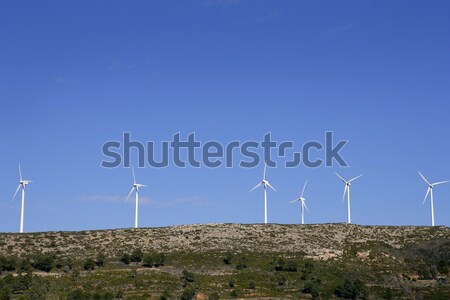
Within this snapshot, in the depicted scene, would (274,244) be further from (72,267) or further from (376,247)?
(72,267)

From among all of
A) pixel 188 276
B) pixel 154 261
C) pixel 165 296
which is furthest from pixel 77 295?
pixel 154 261

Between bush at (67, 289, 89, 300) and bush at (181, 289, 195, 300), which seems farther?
bush at (181, 289, 195, 300)

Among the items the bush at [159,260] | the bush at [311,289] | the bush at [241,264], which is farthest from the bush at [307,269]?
the bush at [159,260]

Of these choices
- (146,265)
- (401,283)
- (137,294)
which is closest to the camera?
(137,294)

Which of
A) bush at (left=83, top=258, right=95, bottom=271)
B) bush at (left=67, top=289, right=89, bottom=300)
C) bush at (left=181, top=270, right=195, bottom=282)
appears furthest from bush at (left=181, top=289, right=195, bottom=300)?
bush at (left=83, top=258, right=95, bottom=271)

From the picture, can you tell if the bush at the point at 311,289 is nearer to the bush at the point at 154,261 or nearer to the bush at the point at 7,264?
the bush at the point at 154,261

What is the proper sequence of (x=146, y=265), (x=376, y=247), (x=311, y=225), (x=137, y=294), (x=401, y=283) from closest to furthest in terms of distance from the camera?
1. (x=137, y=294)
2. (x=401, y=283)
3. (x=146, y=265)
4. (x=376, y=247)
5. (x=311, y=225)

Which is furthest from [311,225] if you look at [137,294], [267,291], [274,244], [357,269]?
[137,294]

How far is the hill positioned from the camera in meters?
94.8

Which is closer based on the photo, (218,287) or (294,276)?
(218,287)

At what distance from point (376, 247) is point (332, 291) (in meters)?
31.3

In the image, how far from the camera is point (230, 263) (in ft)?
367

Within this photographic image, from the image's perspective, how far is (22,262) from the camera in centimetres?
10812

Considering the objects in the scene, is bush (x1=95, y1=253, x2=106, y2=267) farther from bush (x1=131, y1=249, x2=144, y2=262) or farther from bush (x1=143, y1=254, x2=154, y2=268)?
bush (x1=143, y1=254, x2=154, y2=268)
